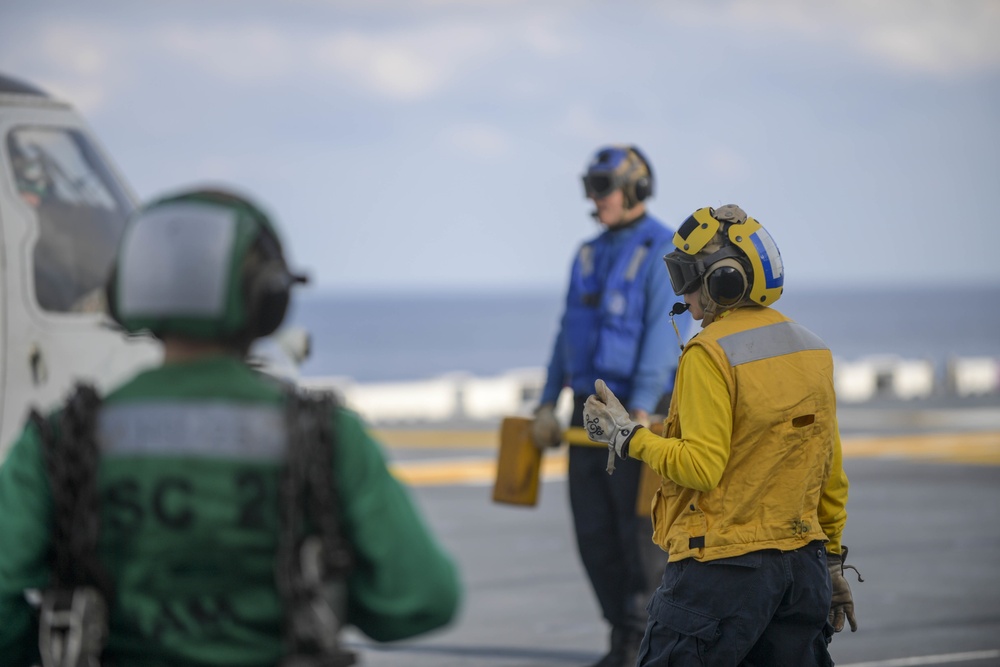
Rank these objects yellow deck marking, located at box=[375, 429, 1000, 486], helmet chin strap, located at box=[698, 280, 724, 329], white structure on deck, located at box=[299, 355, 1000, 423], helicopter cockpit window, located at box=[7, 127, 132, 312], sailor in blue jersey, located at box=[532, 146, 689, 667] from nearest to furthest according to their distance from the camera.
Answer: helmet chin strap, located at box=[698, 280, 724, 329] → sailor in blue jersey, located at box=[532, 146, 689, 667] → helicopter cockpit window, located at box=[7, 127, 132, 312] → yellow deck marking, located at box=[375, 429, 1000, 486] → white structure on deck, located at box=[299, 355, 1000, 423]

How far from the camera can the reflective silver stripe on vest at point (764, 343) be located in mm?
3873

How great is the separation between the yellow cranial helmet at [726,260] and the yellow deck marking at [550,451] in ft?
32.2

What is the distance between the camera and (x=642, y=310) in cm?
610

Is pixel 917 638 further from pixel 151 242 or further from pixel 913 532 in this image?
pixel 151 242

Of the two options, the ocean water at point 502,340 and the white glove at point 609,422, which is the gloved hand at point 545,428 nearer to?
the white glove at point 609,422

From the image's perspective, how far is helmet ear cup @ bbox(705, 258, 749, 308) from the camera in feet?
13.1

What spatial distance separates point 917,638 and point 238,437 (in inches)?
227

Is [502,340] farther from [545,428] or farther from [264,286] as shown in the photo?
[264,286]

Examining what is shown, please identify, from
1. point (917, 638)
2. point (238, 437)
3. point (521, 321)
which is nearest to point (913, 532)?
point (917, 638)

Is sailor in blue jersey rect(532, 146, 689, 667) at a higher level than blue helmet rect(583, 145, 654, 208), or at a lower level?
lower

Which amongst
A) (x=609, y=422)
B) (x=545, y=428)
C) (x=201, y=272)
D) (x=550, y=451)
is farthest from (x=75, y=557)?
(x=550, y=451)

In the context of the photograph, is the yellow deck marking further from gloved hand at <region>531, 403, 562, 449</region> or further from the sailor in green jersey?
the sailor in green jersey

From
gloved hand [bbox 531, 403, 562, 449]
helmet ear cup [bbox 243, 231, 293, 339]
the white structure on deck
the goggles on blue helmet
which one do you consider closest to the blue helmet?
the goggles on blue helmet

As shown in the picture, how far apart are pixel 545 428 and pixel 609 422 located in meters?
2.27
